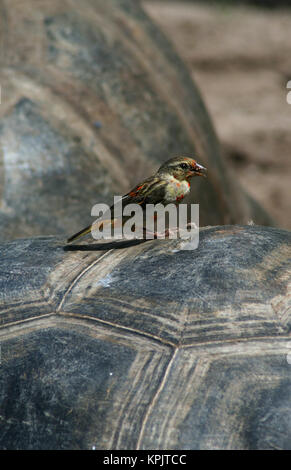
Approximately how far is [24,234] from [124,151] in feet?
2.62

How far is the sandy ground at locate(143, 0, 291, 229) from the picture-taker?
693 centimetres

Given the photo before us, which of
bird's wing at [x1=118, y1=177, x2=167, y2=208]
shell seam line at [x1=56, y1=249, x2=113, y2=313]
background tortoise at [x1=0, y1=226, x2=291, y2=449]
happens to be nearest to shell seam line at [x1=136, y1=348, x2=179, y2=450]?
background tortoise at [x1=0, y1=226, x2=291, y2=449]

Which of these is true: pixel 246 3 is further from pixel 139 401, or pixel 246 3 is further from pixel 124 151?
pixel 139 401

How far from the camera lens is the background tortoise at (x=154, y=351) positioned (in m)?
1.46

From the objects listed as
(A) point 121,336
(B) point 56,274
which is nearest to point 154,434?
(A) point 121,336

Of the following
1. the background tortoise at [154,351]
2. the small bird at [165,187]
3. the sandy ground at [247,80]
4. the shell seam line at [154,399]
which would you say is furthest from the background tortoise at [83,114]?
the sandy ground at [247,80]

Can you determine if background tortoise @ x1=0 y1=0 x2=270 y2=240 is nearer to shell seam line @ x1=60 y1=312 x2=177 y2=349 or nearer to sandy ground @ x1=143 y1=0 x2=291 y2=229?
shell seam line @ x1=60 y1=312 x2=177 y2=349

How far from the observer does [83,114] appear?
340 cm

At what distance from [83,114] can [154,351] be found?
2073 mm

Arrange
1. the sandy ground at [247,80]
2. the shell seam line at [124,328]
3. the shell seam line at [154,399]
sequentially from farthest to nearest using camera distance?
the sandy ground at [247,80]
the shell seam line at [124,328]
the shell seam line at [154,399]

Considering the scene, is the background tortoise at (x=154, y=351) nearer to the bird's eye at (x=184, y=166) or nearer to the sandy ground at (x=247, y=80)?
the bird's eye at (x=184, y=166)

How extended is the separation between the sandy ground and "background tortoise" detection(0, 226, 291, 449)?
415 cm

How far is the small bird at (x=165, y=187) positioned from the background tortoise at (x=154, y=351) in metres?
0.17
